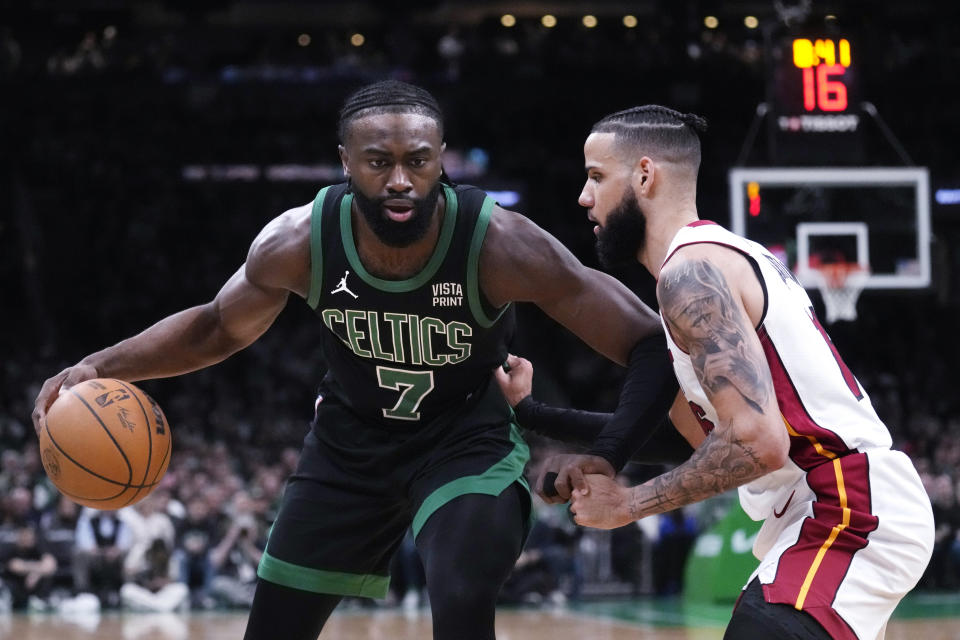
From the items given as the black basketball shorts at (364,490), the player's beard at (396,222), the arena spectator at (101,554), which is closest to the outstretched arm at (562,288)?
the player's beard at (396,222)

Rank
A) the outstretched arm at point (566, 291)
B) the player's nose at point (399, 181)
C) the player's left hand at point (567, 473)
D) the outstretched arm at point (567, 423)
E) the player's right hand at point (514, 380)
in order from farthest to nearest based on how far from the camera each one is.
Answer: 1. the player's right hand at point (514, 380)
2. the outstretched arm at point (567, 423)
3. the outstretched arm at point (566, 291)
4. the player's nose at point (399, 181)
5. the player's left hand at point (567, 473)

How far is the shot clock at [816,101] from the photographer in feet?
34.1

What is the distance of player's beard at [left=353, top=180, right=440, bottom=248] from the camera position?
375cm

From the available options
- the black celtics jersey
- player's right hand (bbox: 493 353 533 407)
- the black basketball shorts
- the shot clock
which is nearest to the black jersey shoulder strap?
the black celtics jersey

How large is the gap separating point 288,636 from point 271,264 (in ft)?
3.87

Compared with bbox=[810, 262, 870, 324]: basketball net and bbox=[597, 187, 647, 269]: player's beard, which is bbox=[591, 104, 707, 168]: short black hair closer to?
bbox=[597, 187, 647, 269]: player's beard

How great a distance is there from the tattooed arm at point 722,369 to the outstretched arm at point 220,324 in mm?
1408

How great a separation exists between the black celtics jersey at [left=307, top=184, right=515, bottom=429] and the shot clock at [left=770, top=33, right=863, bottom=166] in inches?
279

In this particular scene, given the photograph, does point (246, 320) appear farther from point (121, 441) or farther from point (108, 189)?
point (108, 189)

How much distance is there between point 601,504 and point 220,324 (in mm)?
1614

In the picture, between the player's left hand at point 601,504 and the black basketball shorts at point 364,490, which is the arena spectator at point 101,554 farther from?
the player's left hand at point 601,504

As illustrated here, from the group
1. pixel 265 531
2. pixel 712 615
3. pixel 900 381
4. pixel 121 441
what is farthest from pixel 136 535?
pixel 900 381

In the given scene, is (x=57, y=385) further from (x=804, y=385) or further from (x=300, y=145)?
(x=300, y=145)

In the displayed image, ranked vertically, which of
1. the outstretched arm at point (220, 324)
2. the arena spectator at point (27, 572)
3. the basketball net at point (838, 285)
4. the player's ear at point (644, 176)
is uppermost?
the player's ear at point (644, 176)
